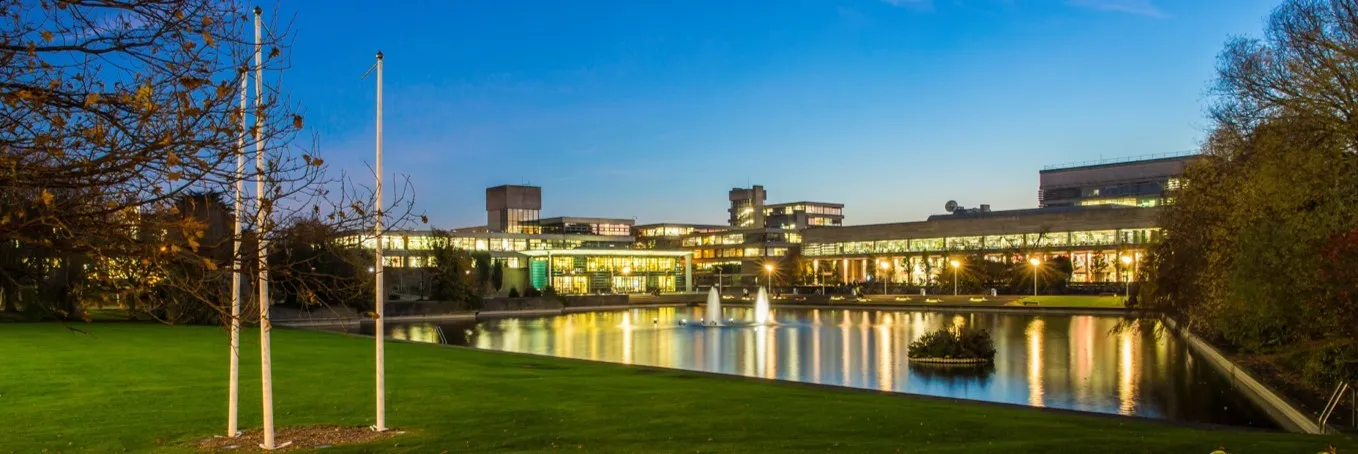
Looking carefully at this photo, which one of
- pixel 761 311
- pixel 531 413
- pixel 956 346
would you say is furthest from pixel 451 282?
pixel 531 413

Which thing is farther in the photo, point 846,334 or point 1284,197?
point 846,334

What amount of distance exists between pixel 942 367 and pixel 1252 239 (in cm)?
1274

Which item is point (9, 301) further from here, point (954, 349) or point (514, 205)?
point (514, 205)

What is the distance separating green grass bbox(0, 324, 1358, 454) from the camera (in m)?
14.3

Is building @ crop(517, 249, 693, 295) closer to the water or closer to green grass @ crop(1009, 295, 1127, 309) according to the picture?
green grass @ crop(1009, 295, 1127, 309)

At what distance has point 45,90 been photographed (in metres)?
6.79

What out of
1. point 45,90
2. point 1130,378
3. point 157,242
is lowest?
point 1130,378

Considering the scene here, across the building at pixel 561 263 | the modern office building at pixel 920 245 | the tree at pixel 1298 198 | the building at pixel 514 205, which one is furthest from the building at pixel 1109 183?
the tree at pixel 1298 198

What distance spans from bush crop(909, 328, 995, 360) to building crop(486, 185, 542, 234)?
156096 millimetres

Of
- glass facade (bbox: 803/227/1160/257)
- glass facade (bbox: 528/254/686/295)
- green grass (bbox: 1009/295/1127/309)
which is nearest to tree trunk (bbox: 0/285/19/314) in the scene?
green grass (bbox: 1009/295/1127/309)

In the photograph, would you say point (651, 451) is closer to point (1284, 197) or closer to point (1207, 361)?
point (1284, 197)

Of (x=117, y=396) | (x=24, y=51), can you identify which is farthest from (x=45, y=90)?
(x=117, y=396)

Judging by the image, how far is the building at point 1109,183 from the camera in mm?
145500

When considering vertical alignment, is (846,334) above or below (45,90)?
below
